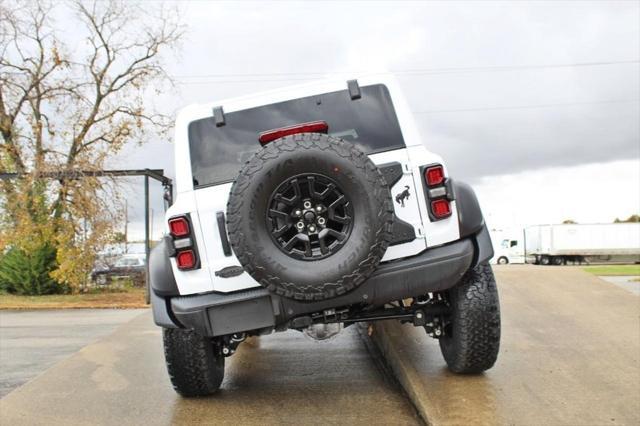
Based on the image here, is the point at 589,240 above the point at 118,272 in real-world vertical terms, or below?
below

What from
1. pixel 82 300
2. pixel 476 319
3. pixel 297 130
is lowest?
pixel 82 300

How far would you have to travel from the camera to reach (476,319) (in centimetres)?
446

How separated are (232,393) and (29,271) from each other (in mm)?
16294

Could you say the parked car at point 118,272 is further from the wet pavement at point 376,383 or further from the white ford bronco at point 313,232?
the white ford bronco at point 313,232

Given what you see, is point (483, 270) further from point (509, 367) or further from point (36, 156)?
point (36, 156)

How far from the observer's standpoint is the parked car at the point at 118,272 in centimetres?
2002

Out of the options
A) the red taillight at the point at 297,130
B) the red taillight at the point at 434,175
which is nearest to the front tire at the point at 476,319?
the red taillight at the point at 434,175

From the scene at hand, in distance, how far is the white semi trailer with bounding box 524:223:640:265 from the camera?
147 feet

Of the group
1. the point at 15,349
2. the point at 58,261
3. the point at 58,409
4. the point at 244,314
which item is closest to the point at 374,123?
the point at 244,314

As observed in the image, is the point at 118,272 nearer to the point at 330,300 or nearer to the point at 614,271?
the point at 614,271

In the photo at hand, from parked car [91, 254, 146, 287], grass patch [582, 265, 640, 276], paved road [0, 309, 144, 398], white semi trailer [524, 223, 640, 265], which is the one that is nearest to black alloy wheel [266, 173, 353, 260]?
paved road [0, 309, 144, 398]

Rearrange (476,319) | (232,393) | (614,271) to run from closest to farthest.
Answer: (476,319)
(232,393)
(614,271)

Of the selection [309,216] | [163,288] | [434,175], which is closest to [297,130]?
[309,216]

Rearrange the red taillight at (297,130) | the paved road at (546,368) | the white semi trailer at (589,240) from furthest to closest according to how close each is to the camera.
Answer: the white semi trailer at (589,240)
the red taillight at (297,130)
the paved road at (546,368)
